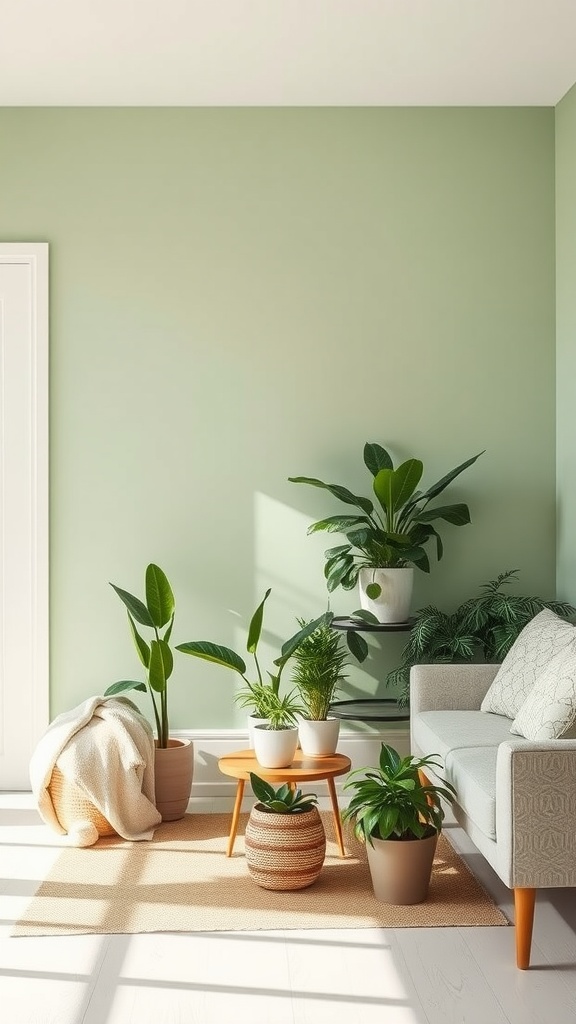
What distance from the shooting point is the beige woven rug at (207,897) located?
9.29 ft

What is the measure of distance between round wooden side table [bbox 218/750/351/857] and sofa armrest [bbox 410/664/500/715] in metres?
0.39

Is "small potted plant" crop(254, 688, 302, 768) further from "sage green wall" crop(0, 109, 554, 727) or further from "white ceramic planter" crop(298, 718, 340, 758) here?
"sage green wall" crop(0, 109, 554, 727)

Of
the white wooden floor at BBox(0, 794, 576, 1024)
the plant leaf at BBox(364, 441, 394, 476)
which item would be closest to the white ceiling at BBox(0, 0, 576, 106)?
the plant leaf at BBox(364, 441, 394, 476)

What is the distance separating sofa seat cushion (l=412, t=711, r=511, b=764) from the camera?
315 centimetres

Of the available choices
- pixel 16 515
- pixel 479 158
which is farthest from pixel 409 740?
pixel 479 158

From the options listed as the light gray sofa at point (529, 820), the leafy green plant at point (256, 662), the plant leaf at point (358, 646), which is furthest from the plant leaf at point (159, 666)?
the light gray sofa at point (529, 820)

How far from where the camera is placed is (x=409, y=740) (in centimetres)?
418

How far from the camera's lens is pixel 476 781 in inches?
109

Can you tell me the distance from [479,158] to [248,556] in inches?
77.6

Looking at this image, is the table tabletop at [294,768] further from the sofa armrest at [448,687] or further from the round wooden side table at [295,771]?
the sofa armrest at [448,687]

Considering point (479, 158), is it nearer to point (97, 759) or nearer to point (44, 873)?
point (97, 759)

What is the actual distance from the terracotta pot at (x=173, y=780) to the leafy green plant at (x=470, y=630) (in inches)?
35.1

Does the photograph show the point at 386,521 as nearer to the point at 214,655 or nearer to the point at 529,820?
the point at 214,655

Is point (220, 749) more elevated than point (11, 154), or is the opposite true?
point (11, 154)
